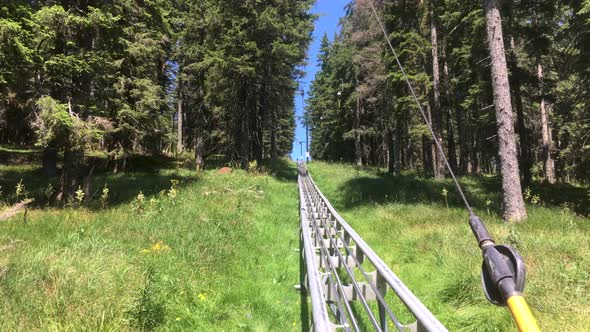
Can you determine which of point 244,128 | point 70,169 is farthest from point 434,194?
point 244,128

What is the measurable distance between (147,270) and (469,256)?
558cm

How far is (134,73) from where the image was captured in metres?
20.7

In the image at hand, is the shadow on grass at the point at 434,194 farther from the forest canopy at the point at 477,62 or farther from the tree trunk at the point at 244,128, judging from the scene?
the tree trunk at the point at 244,128

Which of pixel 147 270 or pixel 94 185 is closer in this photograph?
pixel 147 270

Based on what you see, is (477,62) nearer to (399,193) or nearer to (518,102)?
(518,102)

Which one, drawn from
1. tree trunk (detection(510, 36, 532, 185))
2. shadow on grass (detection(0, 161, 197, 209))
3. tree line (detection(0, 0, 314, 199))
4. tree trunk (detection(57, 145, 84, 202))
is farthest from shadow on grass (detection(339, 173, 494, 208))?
tree trunk (detection(57, 145, 84, 202))

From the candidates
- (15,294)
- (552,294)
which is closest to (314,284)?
(552,294)

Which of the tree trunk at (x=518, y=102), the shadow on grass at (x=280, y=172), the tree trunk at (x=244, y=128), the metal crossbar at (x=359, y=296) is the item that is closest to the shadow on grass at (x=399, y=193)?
the tree trunk at (x=518, y=102)

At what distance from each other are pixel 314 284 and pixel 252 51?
72.8 feet

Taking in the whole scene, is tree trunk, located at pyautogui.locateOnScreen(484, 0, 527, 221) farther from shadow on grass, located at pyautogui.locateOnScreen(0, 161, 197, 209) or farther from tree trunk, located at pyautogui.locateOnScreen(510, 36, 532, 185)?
shadow on grass, located at pyautogui.locateOnScreen(0, 161, 197, 209)

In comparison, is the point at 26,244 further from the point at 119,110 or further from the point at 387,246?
the point at 119,110

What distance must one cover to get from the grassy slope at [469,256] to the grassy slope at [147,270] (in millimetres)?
2316

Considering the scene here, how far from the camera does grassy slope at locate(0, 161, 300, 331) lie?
16.1 ft

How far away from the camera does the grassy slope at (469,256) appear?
4.97m
